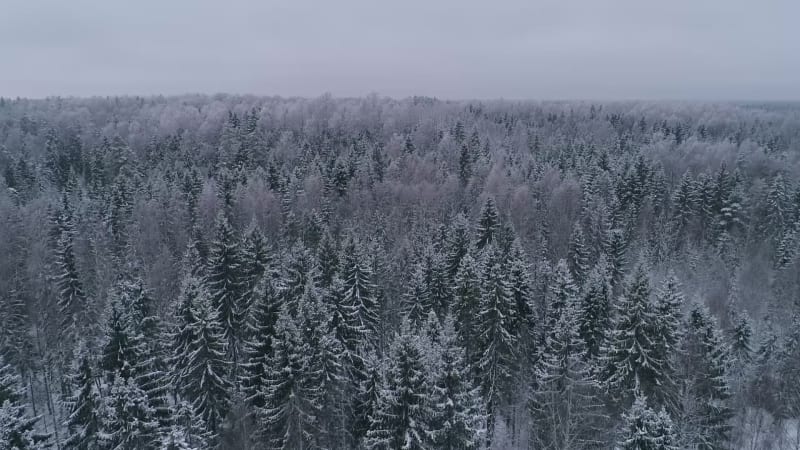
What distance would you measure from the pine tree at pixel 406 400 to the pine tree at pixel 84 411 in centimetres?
1259

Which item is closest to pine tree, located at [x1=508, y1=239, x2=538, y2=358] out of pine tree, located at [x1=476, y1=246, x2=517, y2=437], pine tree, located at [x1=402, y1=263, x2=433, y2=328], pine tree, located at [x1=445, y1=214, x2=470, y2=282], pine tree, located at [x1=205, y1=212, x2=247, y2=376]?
pine tree, located at [x1=476, y1=246, x2=517, y2=437]

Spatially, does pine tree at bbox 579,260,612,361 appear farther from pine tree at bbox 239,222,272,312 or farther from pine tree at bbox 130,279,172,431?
pine tree at bbox 130,279,172,431

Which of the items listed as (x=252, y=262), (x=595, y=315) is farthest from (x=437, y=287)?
(x=252, y=262)

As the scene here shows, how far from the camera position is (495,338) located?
29.1 metres

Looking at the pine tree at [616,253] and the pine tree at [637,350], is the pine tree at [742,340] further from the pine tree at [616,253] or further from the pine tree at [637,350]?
the pine tree at [637,350]

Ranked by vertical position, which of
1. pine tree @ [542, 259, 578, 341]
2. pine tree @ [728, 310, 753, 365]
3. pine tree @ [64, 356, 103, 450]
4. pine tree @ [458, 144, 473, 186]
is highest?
pine tree @ [458, 144, 473, 186]

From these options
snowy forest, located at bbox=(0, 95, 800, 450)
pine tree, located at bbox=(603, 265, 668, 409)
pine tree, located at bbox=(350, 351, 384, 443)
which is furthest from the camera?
pine tree, located at bbox=(603, 265, 668, 409)

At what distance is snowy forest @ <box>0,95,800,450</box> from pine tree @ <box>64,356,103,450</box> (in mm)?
103

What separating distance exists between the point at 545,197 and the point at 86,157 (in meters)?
79.5

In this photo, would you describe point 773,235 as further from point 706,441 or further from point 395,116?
point 395,116

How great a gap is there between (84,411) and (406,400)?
14.8 m

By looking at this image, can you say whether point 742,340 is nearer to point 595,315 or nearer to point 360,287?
point 595,315

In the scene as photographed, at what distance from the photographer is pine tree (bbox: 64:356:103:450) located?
22.6 m

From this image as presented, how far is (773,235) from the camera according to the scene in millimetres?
63219
